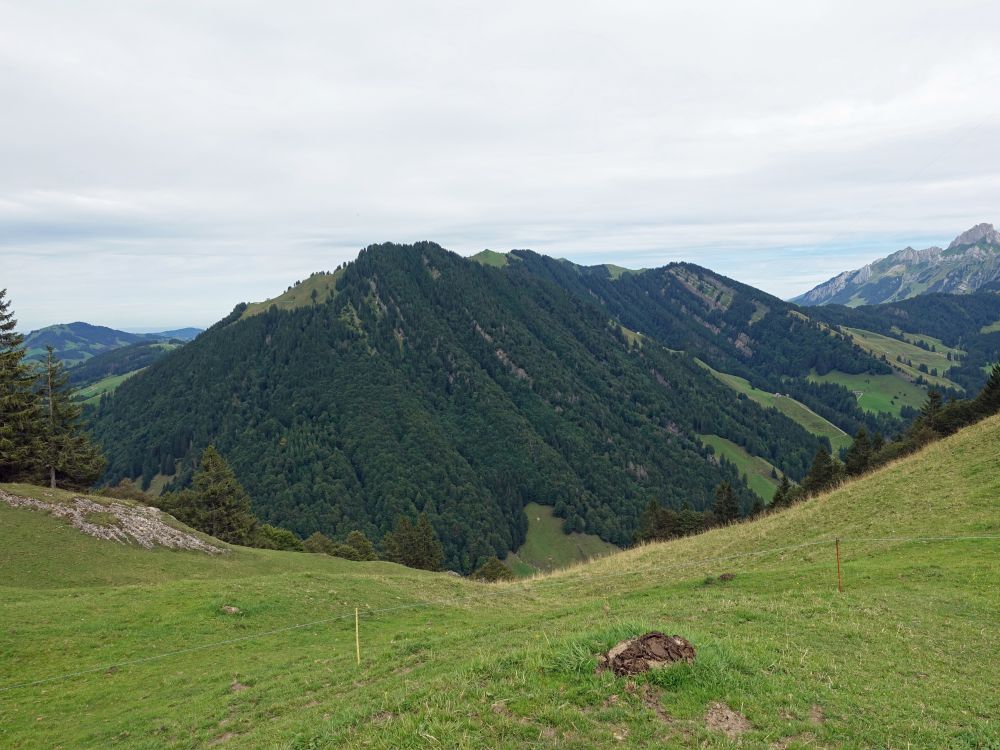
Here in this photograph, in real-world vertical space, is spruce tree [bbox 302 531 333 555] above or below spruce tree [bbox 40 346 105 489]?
below

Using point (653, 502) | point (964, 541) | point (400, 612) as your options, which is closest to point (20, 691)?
point (400, 612)

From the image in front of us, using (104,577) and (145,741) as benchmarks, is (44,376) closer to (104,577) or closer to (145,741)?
(104,577)

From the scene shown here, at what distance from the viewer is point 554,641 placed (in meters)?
12.5

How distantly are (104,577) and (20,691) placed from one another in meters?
16.2

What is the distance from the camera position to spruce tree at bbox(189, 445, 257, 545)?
64000 millimetres

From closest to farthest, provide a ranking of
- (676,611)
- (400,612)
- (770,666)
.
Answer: (770,666) → (676,611) → (400,612)

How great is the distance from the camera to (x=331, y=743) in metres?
9.54

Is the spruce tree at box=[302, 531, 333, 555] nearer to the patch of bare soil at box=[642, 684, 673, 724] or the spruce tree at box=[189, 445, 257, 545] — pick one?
the spruce tree at box=[189, 445, 257, 545]

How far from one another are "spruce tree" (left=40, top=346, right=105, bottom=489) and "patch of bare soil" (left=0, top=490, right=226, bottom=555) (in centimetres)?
1396

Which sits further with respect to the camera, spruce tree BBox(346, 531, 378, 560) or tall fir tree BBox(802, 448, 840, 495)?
tall fir tree BBox(802, 448, 840, 495)

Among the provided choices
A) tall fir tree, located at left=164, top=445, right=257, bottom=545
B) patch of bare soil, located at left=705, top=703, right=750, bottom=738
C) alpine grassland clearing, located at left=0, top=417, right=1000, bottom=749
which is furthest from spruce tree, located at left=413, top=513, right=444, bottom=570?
patch of bare soil, located at left=705, top=703, right=750, bottom=738

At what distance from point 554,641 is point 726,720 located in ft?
14.4

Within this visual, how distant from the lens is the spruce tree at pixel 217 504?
210 feet

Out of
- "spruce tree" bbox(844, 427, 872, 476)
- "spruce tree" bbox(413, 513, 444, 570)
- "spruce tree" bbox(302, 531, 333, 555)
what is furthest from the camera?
"spruce tree" bbox(413, 513, 444, 570)
